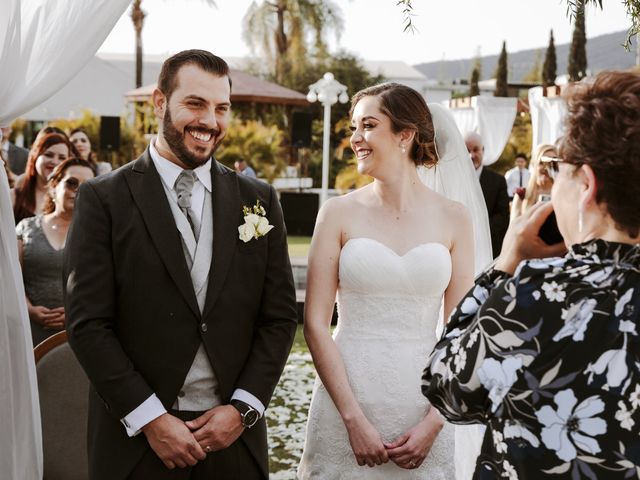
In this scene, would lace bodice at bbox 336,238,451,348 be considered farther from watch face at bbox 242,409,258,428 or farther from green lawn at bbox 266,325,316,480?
green lawn at bbox 266,325,316,480

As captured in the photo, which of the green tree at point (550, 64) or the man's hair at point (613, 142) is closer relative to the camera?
the man's hair at point (613, 142)

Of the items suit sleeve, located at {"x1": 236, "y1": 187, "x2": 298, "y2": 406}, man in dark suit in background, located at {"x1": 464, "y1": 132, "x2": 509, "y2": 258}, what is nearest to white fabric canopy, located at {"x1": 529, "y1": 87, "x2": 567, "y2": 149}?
man in dark suit in background, located at {"x1": 464, "y1": 132, "x2": 509, "y2": 258}

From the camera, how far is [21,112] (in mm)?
3189

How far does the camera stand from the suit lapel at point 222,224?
9.48ft

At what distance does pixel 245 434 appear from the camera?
9.63 ft

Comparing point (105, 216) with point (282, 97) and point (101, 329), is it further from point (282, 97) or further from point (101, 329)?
point (282, 97)

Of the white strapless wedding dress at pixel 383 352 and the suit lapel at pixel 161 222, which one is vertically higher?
the suit lapel at pixel 161 222

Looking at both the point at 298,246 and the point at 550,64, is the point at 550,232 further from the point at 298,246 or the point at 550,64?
the point at 550,64

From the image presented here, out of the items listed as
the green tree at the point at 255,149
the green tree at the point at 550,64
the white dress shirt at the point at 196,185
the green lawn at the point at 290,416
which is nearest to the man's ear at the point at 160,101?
the white dress shirt at the point at 196,185

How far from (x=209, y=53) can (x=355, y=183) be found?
65.6 feet

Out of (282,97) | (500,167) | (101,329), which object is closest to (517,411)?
(101,329)

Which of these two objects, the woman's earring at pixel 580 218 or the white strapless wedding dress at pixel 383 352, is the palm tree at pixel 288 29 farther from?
the woman's earring at pixel 580 218

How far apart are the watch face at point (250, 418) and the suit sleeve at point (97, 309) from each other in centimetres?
32

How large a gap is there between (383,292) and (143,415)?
3.90 ft
